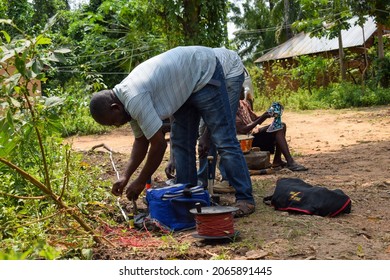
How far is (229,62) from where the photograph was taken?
5035 mm

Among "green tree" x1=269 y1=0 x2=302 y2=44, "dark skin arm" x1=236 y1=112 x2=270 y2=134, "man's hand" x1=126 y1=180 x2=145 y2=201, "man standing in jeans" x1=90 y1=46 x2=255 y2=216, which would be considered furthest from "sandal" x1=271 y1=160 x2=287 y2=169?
"green tree" x1=269 y1=0 x2=302 y2=44

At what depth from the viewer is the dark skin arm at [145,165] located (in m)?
4.10

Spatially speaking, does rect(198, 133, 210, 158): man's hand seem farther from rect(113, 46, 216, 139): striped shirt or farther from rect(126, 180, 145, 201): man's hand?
rect(126, 180, 145, 201): man's hand

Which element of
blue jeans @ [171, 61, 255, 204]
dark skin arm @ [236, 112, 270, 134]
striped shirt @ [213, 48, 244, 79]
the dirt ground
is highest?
striped shirt @ [213, 48, 244, 79]

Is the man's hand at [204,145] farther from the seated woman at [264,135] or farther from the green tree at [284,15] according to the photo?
the green tree at [284,15]

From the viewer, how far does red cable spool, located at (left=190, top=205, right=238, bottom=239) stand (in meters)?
3.84

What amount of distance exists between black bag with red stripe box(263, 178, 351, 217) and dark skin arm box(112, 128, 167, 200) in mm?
1196

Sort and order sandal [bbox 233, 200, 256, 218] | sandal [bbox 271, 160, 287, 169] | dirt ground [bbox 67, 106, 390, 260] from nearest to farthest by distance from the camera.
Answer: dirt ground [bbox 67, 106, 390, 260]
sandal [bbox 233, 200, 256, 218]
sandal [bbox 271, 160, 287, 169]

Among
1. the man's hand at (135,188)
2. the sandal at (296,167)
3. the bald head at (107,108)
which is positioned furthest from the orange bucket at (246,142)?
the bald head at (107,108)

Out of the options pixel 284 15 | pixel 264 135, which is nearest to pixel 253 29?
pixel 284 15

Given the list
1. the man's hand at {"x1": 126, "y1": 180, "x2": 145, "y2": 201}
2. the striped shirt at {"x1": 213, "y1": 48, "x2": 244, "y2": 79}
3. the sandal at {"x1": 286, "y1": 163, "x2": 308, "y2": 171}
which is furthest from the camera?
the sandal at {"x1": 286, "y1": 163, "x2": 308, "y2": 171}

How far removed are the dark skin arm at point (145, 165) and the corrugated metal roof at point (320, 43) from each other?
20.3m

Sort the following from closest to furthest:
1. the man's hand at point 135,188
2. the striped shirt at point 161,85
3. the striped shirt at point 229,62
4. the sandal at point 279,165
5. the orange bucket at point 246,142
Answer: the striped shirt at point 161,85
the man's hand at point 135,188
the striped shirt at point 229,62
the orange bucket at point 246,142
the sandal at point 279,165
